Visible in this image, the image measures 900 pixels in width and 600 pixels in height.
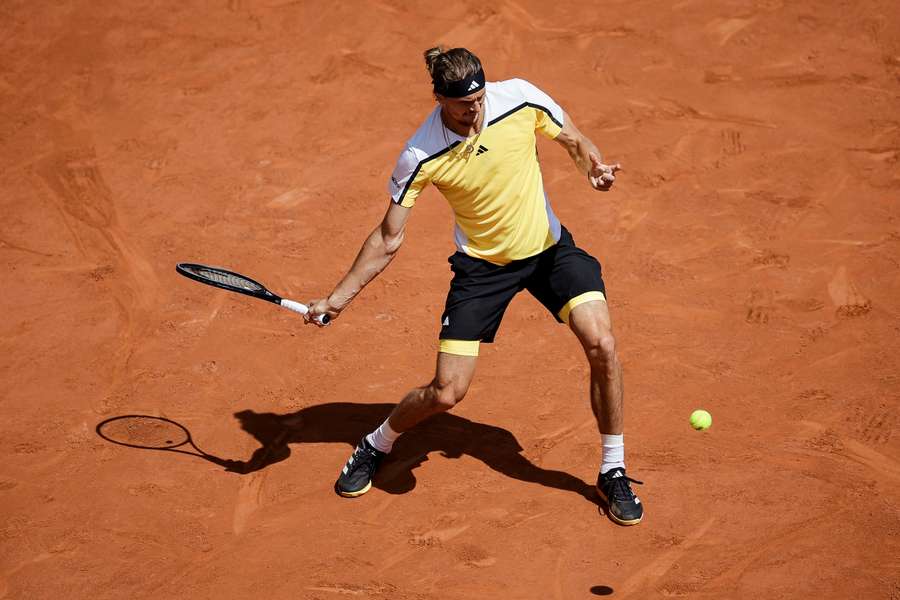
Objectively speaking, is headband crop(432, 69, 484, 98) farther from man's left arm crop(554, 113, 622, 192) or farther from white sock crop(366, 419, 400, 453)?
white sock crop(366, 419, 400, 453)

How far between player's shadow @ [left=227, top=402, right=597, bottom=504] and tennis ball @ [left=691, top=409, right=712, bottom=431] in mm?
746

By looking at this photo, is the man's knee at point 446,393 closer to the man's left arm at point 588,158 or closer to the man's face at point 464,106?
the man's left arm at point 588,158

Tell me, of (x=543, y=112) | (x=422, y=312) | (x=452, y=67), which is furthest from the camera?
(x=422, y=312)

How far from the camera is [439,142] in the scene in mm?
5699

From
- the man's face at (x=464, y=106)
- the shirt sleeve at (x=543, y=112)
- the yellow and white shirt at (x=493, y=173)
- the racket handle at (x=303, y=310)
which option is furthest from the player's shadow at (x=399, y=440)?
the man's face at (x=464, y=106)

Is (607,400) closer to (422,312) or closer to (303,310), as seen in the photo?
(303,310)

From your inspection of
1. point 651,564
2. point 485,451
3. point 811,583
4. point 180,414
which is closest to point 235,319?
point 180,414

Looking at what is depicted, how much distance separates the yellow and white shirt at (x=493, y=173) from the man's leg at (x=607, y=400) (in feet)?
1.70

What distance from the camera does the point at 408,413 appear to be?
626 centimetres

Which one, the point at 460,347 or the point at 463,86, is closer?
the point at 463,86

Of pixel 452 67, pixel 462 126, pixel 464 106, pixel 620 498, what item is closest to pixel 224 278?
pixel 462 126

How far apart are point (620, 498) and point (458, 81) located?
2.51 metres

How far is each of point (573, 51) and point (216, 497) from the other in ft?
20.6

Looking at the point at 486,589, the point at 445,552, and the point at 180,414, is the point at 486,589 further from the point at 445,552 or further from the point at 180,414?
the point at 180,414
